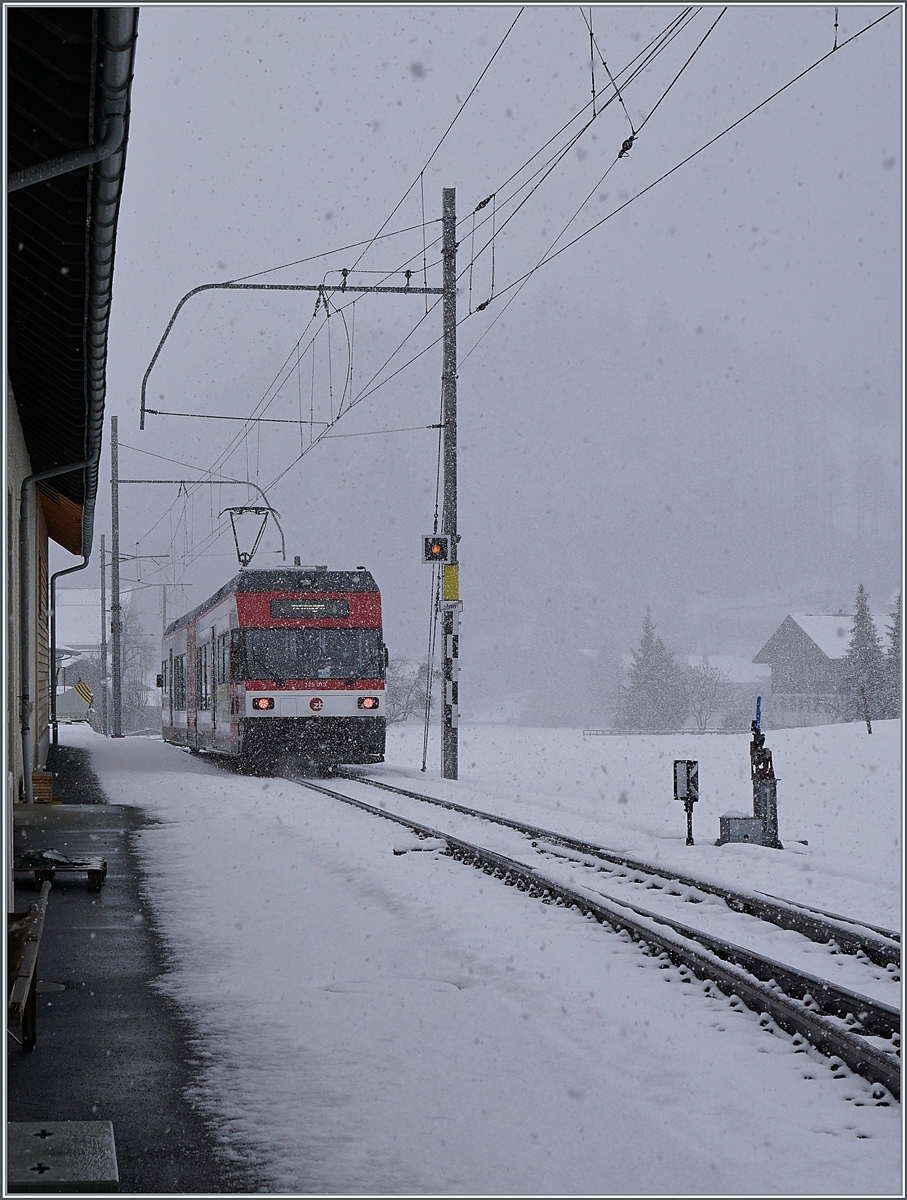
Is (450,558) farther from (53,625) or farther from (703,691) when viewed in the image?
(703,691)

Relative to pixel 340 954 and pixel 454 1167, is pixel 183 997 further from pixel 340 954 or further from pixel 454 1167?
pixel 454 1167

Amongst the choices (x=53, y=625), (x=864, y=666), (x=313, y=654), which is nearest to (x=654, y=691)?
(x=864, y=666)

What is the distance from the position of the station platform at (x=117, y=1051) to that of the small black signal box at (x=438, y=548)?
34.5ft

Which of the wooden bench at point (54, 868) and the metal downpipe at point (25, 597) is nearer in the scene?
the wooden bench at point (54, 868)

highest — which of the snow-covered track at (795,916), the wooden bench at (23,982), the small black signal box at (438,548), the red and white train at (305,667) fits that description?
the small black signal box at (438,548)

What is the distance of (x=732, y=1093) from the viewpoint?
16.9 ft

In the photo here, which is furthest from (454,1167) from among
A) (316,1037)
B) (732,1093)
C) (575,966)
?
(575,966)

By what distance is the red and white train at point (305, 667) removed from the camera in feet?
67.4

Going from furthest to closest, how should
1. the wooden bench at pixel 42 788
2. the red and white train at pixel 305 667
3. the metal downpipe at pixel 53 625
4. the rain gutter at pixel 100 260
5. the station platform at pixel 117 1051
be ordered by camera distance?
the metal downpipe at pixel 53 625 < the red and white train at pixel 305 667 < the wooden bench at pixel 42 788 < the rain gutter at pixel 100 260 < the station platform at pixel 117 1051

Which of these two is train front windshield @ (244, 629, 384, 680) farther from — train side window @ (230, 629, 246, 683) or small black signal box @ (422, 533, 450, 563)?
small black signal box @ (422, 533, 450, 563)

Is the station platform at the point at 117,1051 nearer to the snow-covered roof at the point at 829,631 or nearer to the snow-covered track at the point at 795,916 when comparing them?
the snow-covered track at the point at 795,916

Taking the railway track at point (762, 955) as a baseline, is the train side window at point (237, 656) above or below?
above

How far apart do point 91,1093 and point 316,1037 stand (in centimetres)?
113

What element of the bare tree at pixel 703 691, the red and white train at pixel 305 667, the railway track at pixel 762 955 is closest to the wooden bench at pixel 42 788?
the red and white train at pixel 305 667
